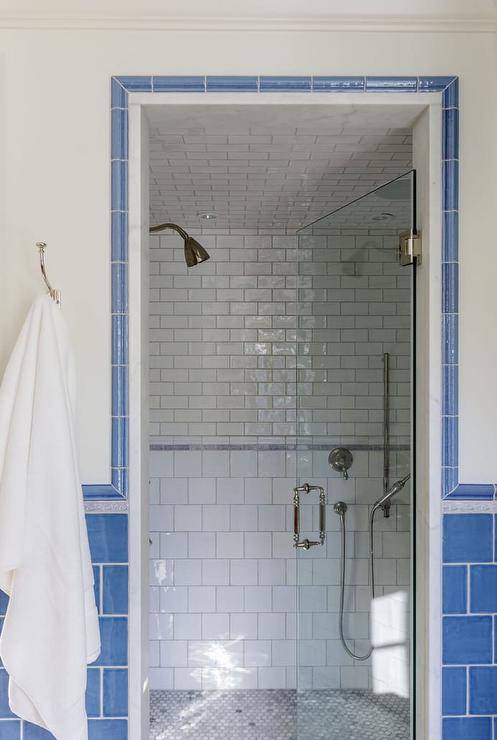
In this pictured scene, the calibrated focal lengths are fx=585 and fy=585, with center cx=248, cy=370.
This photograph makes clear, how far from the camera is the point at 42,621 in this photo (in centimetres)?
127

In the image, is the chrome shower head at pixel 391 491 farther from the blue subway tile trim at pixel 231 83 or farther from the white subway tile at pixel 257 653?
the white subway tile at pixel 257 653

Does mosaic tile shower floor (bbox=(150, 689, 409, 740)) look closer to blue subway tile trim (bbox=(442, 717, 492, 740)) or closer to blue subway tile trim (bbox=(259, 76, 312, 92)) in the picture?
blue subway tile trim (bbox=(442, 717, 492, 740))

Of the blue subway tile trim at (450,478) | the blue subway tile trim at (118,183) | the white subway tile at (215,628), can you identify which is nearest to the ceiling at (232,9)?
→ the blue subway tile trim at (118,183)

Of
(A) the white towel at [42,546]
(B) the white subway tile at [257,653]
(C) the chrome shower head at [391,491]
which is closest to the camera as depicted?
(A) the white towel at [42,546]

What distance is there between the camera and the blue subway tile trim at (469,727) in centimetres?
144

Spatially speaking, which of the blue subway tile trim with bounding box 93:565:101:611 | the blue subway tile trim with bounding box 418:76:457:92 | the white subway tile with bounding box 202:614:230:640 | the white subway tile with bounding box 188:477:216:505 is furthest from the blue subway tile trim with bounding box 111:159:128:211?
the white subway tile with bounding box 202:614:230:640

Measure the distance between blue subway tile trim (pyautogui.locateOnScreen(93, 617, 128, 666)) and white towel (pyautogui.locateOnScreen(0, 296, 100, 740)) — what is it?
14 centimetres

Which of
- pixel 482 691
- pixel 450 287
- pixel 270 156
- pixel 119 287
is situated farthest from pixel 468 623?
pixel 270 156

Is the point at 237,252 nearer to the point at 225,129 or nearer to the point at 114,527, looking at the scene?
the point at 225,129

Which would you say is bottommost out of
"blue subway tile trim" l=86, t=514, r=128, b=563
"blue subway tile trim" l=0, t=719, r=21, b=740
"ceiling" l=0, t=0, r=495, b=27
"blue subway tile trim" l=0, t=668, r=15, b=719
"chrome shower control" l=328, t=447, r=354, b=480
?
"blue subway tile trim" l=0, t=719, r=21, b=740

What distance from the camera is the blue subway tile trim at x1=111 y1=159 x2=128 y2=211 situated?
4.70ft

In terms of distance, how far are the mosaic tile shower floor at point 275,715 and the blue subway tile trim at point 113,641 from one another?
772 mm

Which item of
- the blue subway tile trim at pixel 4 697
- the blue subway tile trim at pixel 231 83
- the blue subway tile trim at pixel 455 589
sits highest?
Answer: the blue subway tile trim at pixel 231 83

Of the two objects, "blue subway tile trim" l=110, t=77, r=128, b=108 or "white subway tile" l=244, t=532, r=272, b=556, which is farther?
"white subway tile" l=244, t=532, r=272, b=556
